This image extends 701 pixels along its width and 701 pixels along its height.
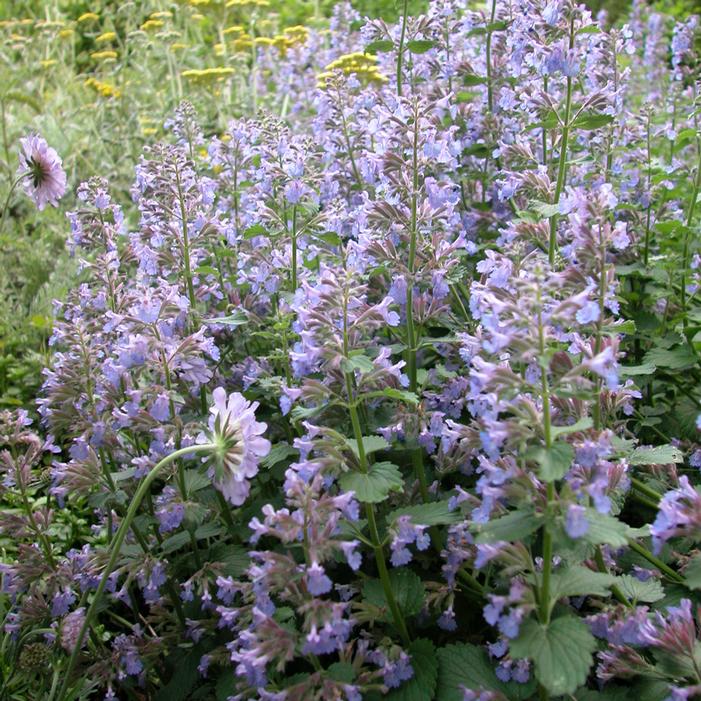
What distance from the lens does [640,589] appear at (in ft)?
6.79

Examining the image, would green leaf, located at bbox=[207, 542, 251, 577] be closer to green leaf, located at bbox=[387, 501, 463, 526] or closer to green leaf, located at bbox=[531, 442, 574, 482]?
green leaf, located at bbox=[387, 501, 463, 526]

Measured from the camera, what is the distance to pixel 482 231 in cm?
348

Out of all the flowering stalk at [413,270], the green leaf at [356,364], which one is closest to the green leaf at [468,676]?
the flowering stalk at [413,270]

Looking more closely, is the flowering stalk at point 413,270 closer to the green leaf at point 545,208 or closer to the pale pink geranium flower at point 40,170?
the green leaf at point 545,208

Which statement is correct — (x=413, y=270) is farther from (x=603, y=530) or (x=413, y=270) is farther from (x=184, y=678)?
(x=184, y=678)

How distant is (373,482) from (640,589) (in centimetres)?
71

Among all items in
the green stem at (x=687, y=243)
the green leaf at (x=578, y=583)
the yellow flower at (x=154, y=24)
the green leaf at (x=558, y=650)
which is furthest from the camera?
the yellow flower at (x=154, y=24)

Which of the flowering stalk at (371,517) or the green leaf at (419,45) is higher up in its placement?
the green leaf at (419,45)

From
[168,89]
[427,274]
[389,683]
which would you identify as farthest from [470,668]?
[168,89]

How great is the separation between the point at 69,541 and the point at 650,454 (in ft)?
7.44

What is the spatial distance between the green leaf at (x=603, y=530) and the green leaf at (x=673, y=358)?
4.02ft

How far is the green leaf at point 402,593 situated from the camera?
2.14 m

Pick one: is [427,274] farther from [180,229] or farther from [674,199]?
[674,199]

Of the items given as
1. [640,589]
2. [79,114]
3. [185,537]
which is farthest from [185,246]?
[79,114]
